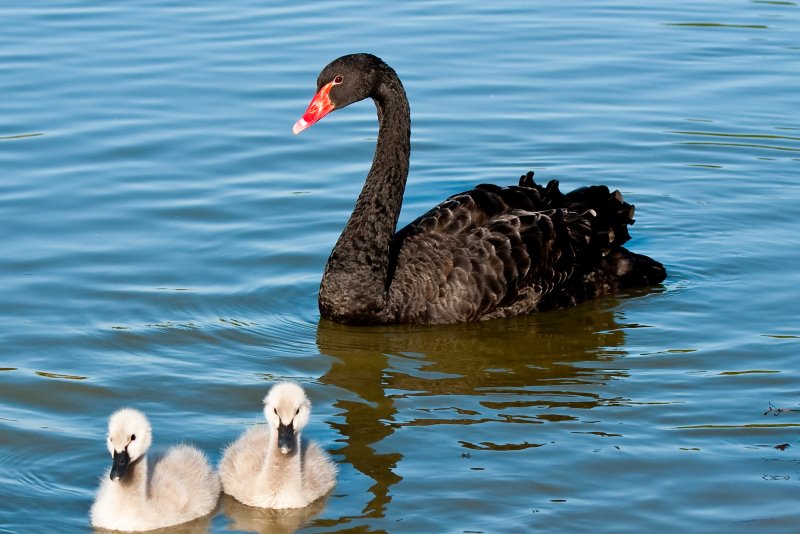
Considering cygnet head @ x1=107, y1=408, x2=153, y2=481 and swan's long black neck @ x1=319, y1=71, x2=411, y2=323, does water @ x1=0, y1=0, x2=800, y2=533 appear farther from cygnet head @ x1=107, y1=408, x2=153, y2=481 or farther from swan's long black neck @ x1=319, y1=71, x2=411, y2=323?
cygnet head @ x1=107, y1=408, x2=153, y2=481

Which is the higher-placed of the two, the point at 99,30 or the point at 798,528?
the point at 99,30

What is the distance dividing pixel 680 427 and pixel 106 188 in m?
4.85

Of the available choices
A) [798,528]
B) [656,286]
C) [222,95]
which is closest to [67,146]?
[222,95]

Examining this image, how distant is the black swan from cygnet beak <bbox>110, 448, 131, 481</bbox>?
269cm

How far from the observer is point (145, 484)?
17.3 feet

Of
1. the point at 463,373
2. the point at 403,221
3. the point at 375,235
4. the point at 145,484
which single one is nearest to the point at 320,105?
the point at 375,235

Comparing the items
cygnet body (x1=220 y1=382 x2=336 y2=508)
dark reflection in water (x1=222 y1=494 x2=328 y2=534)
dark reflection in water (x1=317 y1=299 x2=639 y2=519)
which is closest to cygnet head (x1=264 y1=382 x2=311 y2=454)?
cygnet body (x1=220 y1=382 x2=336 y2=508)

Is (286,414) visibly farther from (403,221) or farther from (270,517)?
(403,221)

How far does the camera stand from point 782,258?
27.9 feet

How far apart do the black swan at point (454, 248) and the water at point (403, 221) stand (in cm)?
15

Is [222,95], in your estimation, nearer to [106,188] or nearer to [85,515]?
[106,188]

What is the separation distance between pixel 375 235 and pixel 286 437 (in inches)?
107

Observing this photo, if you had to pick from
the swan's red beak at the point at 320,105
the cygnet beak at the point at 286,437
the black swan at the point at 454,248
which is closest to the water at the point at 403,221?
the black swan at the point at 454,248

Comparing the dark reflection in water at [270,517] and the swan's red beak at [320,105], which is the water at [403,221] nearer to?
the dark reflection in water at [270,517]
